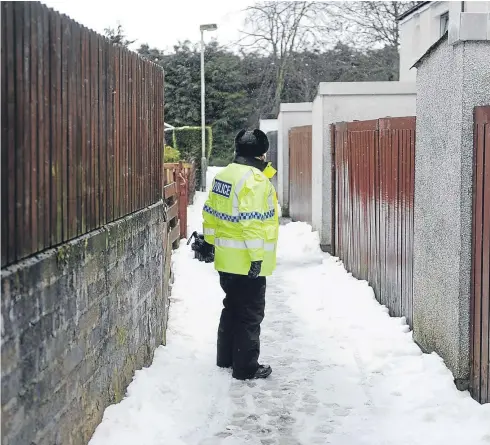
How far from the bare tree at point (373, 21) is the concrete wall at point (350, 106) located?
82.3ft

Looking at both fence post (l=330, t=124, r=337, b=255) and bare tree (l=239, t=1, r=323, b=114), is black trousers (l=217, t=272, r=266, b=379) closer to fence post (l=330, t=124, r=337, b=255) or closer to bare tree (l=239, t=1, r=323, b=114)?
fence post (l=330, t=124, r=337, b=255)

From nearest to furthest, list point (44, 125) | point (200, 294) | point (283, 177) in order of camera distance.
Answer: point (44, 125) < point (200, 294) < point (283, 177)

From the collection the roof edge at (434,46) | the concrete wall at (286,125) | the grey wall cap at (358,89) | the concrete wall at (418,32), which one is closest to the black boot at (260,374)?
the roof edge at (434,46)

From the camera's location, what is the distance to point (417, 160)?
6562 millimetres

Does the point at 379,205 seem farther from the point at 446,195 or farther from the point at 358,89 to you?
the point at 358,89

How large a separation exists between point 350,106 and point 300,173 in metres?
4.02

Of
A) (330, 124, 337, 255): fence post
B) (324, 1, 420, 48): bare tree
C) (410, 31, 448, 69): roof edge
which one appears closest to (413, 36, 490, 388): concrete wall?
(410, 31, 448, 69): roof edge

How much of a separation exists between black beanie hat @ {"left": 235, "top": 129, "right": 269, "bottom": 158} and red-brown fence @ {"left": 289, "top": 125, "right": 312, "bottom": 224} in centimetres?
854

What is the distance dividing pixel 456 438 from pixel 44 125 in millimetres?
2860

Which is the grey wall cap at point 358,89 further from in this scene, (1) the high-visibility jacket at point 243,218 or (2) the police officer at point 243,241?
(1) the high-visibility jacket at point 243,218

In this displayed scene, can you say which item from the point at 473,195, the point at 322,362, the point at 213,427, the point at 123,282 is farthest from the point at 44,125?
the point at 322,362

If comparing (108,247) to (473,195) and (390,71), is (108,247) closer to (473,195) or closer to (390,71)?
(473,195)

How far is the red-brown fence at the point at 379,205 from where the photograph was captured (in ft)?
23.5

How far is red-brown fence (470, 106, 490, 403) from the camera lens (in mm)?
4844
